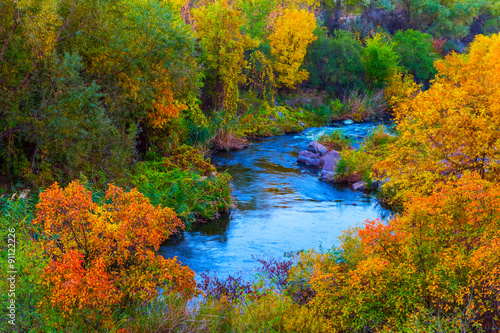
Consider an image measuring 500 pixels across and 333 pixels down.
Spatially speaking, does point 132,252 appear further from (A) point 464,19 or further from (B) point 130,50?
(A) point 464,19

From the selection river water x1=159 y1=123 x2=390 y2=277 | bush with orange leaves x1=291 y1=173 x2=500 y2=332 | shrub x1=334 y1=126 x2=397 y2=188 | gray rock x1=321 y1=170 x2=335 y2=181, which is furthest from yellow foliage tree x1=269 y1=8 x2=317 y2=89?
bush with orange leaves x1=291 y1=173 x2=500 y2=332

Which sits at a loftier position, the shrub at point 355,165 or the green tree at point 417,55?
the green tree at point 417,55

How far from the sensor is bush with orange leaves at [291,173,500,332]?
434cm

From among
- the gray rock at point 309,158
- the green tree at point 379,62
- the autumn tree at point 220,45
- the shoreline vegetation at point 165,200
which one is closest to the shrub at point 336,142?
the shoreline vegetation at point 165,200

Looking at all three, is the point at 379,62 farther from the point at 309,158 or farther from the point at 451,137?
the point at 451,137

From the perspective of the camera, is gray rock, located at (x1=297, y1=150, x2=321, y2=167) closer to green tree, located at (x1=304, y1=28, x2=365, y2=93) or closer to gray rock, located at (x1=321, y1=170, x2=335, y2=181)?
gray rock, located at (x1=321, y1=170, x2=335, y2=181)

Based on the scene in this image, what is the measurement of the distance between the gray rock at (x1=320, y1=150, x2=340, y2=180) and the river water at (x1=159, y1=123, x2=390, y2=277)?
0.37 m

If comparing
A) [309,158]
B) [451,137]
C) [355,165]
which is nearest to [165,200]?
[451,137]

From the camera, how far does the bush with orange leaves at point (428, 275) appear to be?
4.34 m

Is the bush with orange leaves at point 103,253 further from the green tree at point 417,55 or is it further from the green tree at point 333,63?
the green tree at point 417,55

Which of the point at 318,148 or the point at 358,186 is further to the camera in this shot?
the point at 318,148

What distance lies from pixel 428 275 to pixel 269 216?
7327mm

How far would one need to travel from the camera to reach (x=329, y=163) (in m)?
16.8

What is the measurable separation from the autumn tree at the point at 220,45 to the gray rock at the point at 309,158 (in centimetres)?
558
